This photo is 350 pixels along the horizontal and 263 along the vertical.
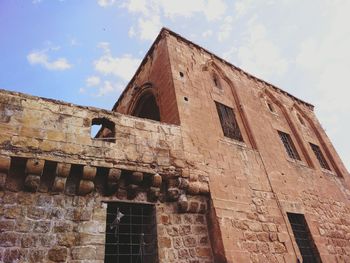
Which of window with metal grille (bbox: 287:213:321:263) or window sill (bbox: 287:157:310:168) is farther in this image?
window sill (bbox: 287:157:310:168)

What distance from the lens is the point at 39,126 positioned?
4.21m

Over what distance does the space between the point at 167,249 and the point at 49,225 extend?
1755 mm

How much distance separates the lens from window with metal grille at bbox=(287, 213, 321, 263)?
627cm

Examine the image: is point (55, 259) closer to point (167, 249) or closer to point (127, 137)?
point (167, 249)

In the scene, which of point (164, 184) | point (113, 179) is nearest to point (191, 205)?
point (164, 184)

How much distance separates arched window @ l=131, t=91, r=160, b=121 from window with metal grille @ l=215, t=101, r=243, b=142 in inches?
80.9

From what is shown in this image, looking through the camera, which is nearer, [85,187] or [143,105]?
[85,187]

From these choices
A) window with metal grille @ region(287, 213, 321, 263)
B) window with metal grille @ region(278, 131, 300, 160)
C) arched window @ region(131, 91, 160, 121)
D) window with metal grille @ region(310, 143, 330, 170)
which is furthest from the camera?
window with metal grille @ region(310, 143, 330, 170)

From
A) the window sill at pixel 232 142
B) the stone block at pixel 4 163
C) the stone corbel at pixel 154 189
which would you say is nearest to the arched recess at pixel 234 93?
the window sill at pixel 232 142

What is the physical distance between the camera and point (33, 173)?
3852mm

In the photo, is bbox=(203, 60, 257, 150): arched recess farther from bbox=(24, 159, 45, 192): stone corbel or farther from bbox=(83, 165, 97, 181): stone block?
bbox=(24, 159, 45, 192): stone corbel

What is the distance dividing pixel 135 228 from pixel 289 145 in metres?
6.27

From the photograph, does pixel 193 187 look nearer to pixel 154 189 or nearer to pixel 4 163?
pixel 154 189

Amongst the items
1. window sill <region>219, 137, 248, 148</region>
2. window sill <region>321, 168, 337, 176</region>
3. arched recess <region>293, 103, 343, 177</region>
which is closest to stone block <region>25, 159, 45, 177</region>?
window sill <region>219, 137, 248, 148</region>
